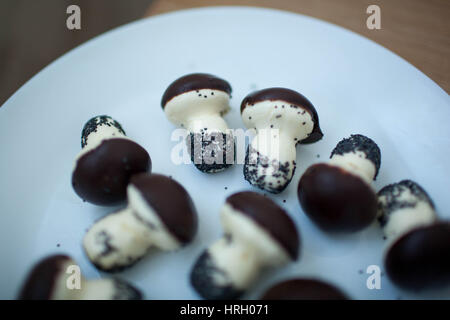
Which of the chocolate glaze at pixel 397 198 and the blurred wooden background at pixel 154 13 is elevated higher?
the blurred wooden background at pixel 154 13

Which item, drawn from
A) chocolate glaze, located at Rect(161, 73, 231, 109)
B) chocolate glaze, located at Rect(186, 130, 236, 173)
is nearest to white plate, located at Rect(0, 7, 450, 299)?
chocolate glaze, located at Rect(186, 130, 236, 173)

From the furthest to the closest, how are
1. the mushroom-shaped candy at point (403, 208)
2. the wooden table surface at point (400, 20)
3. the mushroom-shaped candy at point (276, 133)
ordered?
the wooden table surface at point (400, 20)
the mushroom-shaped candy at point (276, 133)
the mushroom-shaped candy at point (403, 208)

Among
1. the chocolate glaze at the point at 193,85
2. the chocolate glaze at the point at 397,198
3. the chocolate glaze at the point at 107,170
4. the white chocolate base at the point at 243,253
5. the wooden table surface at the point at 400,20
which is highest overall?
the wooden table surface at the point at 400,20

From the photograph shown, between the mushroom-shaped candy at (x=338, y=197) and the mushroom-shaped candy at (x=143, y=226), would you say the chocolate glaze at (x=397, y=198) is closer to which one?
the mushroom-shaped candy at (x=338, y=197)

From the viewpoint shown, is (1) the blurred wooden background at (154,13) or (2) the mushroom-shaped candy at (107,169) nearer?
(2) the mushroom-shaped candy at (107,169)

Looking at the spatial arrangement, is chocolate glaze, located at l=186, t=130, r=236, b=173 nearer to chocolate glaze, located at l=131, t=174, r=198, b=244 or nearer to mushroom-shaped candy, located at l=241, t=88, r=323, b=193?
mushroom-shaped candy, located at l=241, t=88, r=323, b=193

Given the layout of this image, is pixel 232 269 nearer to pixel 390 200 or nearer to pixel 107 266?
pixel 107 266

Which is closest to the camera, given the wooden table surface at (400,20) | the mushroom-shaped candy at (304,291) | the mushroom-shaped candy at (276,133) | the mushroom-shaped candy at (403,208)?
the mushroom-shaped candy at (304,291)

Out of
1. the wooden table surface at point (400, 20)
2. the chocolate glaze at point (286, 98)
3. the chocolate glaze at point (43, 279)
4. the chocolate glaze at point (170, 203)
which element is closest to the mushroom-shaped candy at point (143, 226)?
the chocolate glaze at point (170, 203)
